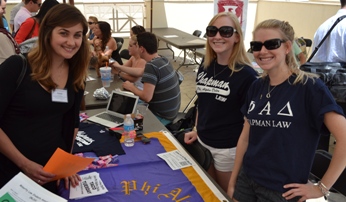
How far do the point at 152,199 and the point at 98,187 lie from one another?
0.27 metres

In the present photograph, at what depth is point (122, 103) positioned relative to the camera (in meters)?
2.37

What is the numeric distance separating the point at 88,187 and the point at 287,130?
93 centimetres

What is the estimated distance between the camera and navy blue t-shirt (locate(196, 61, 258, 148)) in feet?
5.70

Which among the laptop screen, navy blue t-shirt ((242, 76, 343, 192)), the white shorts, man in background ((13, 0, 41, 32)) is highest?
man in background ((13, 0, 41, 32))

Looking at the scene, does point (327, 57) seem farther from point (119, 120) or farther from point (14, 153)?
point (14, 153)

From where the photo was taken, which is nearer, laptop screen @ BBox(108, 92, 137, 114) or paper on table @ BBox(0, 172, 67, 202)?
paper on table @ BBox(0, 172, 67, 202)

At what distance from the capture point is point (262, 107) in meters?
1.35

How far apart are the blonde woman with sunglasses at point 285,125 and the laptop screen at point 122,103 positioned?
3.56 ft

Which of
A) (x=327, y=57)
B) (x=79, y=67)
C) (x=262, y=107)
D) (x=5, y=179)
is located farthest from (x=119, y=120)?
(x=327, y=57)

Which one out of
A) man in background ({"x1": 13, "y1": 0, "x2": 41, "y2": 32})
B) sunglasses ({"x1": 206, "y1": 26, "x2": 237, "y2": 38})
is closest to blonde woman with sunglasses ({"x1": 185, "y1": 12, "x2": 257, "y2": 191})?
sunglasses ({"x1": 206, "y1": 26, "x2": 237, "y2": 38})

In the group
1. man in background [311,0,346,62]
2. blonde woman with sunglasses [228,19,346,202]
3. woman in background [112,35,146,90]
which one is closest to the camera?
blonde woman with sunglasses [228,19,346,202]

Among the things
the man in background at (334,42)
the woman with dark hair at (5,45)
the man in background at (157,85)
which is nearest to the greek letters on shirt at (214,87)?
the man in background at (157,85)

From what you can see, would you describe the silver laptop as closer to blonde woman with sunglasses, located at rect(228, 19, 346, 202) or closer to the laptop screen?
the laptop screen

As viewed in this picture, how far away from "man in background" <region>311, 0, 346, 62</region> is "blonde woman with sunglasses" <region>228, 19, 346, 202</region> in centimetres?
177
